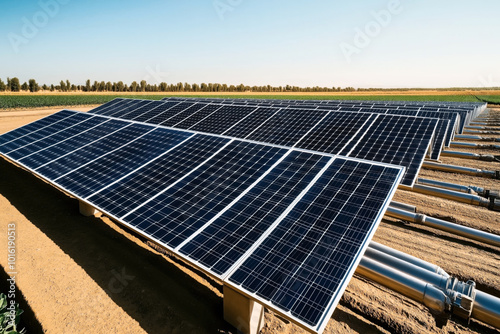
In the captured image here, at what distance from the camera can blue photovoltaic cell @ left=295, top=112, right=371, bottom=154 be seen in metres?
12.2

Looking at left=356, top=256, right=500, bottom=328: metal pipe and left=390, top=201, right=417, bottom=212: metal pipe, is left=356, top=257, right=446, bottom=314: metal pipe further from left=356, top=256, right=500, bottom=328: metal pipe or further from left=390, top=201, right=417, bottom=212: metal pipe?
left=390, top=201, right=417, bottom=212: metal pipe

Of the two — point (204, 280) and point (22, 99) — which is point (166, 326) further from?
point (22, 99)

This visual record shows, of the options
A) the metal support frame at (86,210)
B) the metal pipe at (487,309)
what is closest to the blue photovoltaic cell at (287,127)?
the metal support frame at (86,210)

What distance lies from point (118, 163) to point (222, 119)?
9467 millimetres

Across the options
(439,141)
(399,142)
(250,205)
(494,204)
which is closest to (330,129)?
(399,142)

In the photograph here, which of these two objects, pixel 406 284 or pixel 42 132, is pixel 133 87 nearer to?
pixel 42 132

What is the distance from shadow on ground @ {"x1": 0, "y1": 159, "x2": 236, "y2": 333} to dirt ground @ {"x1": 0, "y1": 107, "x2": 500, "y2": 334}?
0.03 m

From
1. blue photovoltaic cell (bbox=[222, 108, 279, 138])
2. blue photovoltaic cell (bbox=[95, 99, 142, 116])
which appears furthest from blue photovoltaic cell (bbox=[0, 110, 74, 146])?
blue photovoltaic cell (bbox=[222, 108, 279, 138])

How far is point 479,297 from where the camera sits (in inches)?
185

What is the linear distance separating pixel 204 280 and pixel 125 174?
14.3ft

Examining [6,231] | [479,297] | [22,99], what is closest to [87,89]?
[22,99]

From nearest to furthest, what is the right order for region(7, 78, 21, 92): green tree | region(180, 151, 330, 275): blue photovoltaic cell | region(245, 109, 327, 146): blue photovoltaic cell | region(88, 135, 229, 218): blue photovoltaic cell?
region(180, 151, 330, 275): blue photovoltaic cell
region(88, 135, 229, 218): blue photovoltaic cell
region(245, 109, 327, 146): blue photovoltaic cell
region(7, 78, 21, 92): green tree

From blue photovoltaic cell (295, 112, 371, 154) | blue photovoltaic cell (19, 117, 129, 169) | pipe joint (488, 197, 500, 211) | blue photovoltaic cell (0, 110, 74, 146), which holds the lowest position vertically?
blue photovoltaic cell (0, 110, 74, 146)

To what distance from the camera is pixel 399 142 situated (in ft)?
37.9
